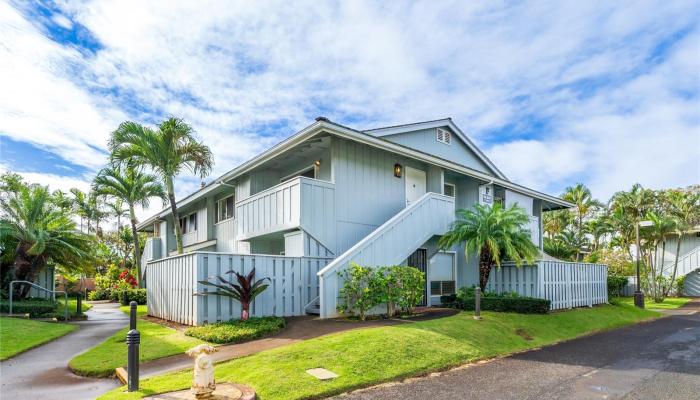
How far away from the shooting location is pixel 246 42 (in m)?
12.0

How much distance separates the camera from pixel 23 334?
1145cm

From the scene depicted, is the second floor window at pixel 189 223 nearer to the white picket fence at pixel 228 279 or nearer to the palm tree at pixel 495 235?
the white picket fence at pixel 228 279

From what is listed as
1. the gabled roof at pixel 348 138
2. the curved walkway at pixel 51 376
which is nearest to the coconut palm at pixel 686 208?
the gabled roof at pixel 348 138

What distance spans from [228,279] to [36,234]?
1013cm

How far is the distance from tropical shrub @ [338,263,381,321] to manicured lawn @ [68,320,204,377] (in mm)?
3770

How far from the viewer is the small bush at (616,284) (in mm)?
30875

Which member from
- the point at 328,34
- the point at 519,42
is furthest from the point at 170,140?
Result: the point at 519,42

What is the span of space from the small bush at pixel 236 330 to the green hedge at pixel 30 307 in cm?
837

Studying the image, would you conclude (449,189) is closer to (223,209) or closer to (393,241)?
(393,241)

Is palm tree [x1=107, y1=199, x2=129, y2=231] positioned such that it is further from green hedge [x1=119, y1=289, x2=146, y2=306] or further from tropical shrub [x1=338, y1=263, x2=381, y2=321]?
tropical shrub [x1=338, y1=263, x2=381, y2=321]

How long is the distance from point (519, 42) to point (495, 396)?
34.3 ft

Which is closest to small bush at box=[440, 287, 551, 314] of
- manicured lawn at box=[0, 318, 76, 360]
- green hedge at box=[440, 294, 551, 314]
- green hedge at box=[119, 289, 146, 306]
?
green hedge at box=[440, 294, 551, 314]

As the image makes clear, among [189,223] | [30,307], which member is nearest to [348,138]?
[30,307]

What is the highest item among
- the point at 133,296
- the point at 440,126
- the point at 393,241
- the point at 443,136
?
the point at 440,126
